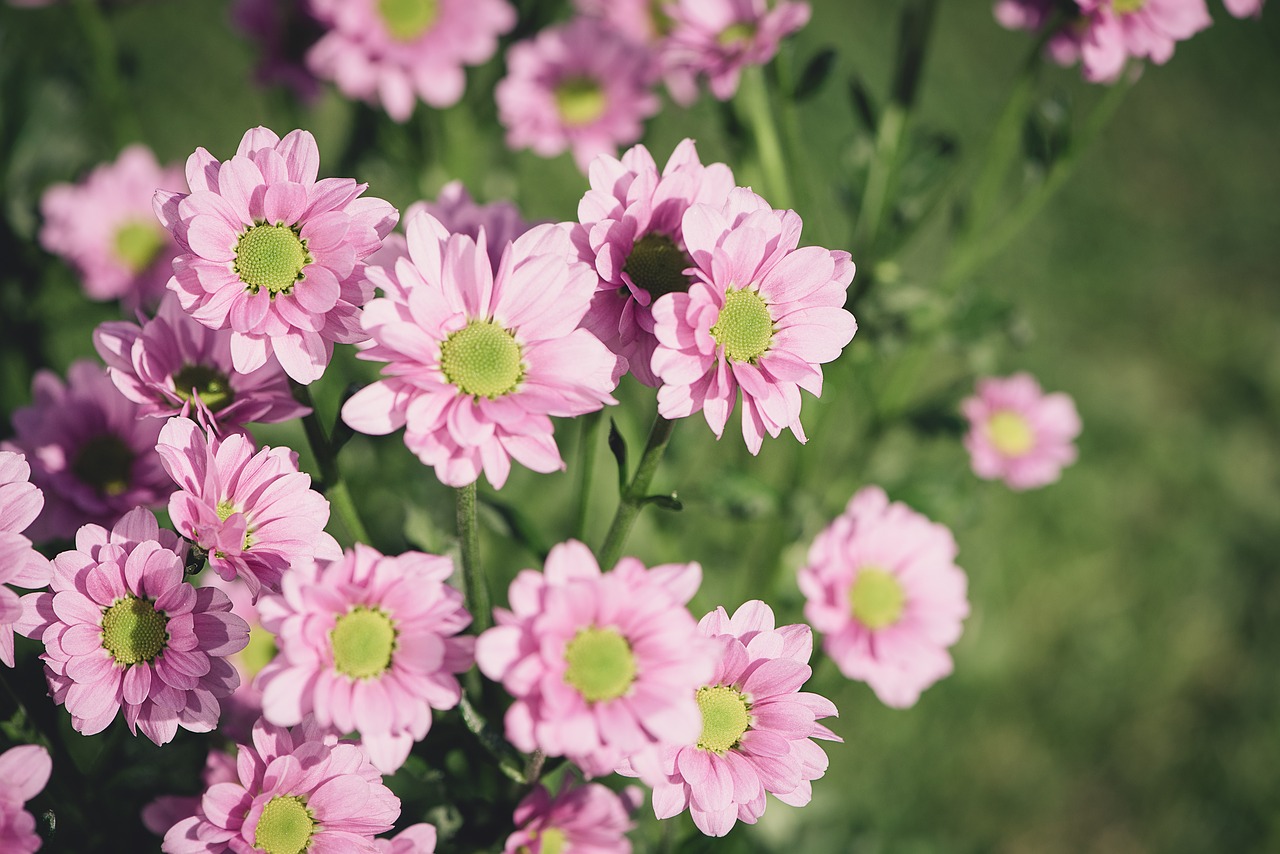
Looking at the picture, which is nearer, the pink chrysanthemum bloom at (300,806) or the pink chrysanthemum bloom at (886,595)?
the pink chrysanthemum bloom at (300,806)

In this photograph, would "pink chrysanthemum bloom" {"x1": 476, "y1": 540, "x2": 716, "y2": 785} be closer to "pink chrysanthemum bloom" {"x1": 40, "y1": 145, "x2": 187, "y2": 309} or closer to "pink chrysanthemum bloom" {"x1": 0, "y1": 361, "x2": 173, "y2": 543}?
"pink chrysanthemum bloom" {"x1": 0, "y1": 361, "x2": 173, "y2": 543}

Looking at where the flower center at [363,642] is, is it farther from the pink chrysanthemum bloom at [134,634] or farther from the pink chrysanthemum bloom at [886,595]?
the pink chrysanthemum bloom at [886,595]

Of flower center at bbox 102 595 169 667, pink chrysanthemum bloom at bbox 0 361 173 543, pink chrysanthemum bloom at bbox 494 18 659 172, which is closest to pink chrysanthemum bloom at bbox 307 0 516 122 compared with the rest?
pink chrysanthemum bloom at bbox 494 18 659 172

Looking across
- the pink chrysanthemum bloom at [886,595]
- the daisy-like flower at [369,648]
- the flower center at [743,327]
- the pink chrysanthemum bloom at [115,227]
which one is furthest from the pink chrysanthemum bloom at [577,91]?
the daisy-like flower at [369,648]

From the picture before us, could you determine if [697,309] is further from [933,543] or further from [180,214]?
[933,543]

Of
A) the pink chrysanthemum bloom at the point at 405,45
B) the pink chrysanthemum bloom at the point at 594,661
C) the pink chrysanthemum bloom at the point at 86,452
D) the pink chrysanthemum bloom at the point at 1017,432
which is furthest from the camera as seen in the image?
the pink chrysanthemum bloom at the point at 1017,432
